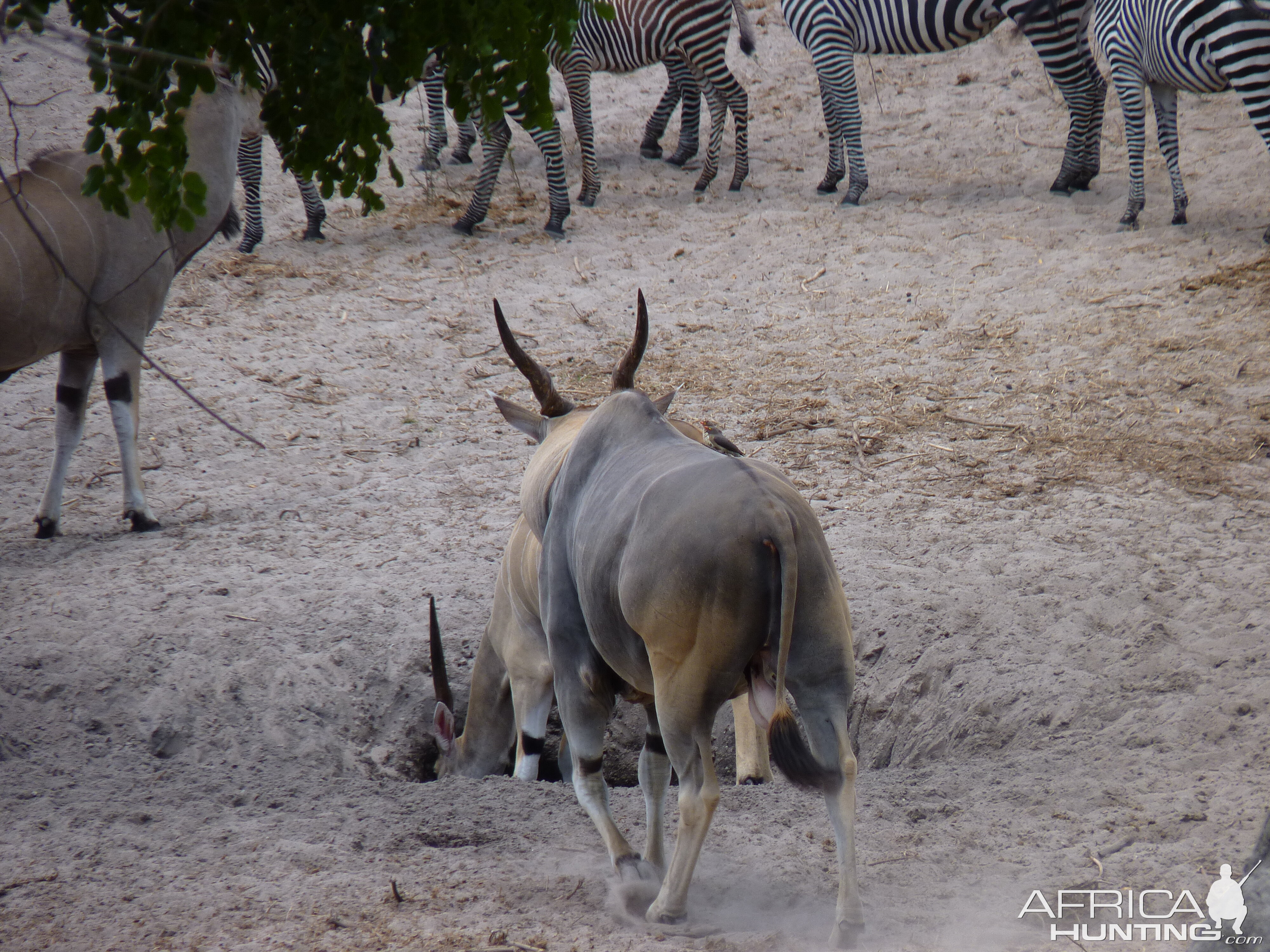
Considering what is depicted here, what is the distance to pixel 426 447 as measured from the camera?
656 cm

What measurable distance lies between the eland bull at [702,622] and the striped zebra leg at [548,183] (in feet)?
21.3

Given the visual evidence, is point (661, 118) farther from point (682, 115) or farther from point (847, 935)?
point (847, 935)

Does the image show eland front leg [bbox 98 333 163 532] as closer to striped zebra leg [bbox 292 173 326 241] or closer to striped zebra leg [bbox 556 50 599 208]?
striped zebra leg [bbox 292 173 326 241]

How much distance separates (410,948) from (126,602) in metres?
2.88

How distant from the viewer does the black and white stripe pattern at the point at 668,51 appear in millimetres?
9719

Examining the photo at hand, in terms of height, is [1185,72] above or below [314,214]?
above

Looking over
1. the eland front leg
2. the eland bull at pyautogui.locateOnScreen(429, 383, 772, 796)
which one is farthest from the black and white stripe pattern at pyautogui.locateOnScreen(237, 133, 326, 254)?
the eland bull at pyautogui.locateOnScreen(429, 383, 772, 796)

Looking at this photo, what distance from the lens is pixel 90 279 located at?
5.53 metres

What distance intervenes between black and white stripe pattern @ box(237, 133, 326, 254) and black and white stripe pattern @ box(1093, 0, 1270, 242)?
6.34 meters

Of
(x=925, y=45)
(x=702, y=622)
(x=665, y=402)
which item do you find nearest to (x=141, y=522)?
(x=665, y=402)

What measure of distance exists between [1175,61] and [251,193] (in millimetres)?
7200

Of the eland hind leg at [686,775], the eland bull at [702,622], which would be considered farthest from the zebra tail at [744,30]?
the eland hind leg at [686,775]

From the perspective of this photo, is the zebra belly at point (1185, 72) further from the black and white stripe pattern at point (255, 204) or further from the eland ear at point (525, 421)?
the black and white stripe pattern at point (255, 204)

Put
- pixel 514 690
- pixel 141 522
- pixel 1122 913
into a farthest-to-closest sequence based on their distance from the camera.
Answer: pixel 141 522, pixel 514 690, pixel 1122 913
